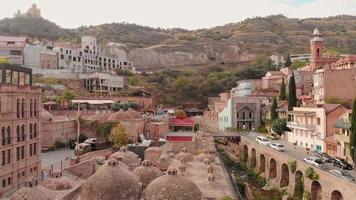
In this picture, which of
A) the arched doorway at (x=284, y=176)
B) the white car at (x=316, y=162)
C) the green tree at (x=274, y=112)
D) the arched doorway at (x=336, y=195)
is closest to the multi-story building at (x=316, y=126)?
the arched doorway at (x=284, y=176)

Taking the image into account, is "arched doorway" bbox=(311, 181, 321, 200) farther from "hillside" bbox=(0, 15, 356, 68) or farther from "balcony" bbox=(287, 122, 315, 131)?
"hillside" bbox=(0, 15, 356, 68)

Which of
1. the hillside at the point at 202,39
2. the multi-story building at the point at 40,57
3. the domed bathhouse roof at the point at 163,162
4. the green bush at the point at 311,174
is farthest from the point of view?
the hillside at the point at 202,39

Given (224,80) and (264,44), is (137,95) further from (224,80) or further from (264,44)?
(264,44)

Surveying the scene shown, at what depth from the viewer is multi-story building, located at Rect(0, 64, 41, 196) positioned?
3206cm

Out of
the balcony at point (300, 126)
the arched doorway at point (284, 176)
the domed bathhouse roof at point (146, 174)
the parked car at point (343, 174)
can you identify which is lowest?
the arched doorway at point (284, 176)

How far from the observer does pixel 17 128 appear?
1350 inches

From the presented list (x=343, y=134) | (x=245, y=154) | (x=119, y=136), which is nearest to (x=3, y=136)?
(x=119, y=136)

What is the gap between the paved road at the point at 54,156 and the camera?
43944 millimetres

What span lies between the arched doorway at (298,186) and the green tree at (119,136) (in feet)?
71.6

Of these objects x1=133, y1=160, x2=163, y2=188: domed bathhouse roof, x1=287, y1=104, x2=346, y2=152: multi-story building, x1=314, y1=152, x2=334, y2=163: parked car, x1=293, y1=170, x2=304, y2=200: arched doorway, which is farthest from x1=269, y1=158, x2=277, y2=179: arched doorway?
x1=133, y1=160, x2=163, y2=188: domed bathhouse roof

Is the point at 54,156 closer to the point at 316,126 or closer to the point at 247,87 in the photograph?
the point at 316,126

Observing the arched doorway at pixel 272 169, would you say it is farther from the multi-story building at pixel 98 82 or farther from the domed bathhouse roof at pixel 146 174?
the multi-story building at pixel 98 82

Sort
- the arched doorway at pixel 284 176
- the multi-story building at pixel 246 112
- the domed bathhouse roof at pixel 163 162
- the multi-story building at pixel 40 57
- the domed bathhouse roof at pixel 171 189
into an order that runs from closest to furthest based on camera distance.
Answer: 1. the domed bathhouse roof at pixel 171 189
2. the domed bathhouse roof at pixel 163 162
3. the arched doorway at pixel 284 176
4. the multi-story building at pixel 246 112
5. the multi-story building at pixel 40 57

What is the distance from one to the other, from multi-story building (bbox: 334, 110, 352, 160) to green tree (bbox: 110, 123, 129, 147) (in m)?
24.8
